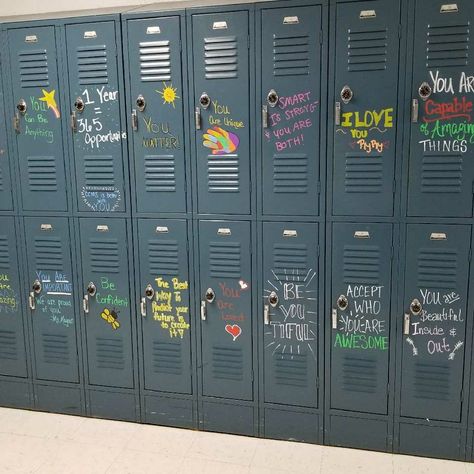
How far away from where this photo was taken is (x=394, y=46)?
2.44 metres

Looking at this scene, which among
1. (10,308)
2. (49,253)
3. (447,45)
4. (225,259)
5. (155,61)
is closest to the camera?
(447,45)

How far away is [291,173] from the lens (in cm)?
266

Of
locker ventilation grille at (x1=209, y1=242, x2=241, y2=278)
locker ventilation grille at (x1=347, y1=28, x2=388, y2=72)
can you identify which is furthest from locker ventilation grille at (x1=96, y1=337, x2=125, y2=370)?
locker ventilation grille at (x1=347, y1=28, x2=388, y2=72)

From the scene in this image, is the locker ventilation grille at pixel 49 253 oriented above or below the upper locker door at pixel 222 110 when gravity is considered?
below

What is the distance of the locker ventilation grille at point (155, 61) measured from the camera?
270 cm

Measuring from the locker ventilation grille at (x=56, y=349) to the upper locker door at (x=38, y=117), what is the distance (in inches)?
32.0

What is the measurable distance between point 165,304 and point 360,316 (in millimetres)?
1118

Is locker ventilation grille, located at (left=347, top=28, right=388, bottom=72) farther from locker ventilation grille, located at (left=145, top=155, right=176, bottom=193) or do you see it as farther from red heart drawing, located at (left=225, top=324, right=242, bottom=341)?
red heart drawing, located at (left=225, top=324, right=242, bottom=341)

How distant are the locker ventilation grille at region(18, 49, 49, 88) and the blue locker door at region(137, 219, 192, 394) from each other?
100cm

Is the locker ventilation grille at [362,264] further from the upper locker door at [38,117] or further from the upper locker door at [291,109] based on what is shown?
the upper locker door at [38,117]

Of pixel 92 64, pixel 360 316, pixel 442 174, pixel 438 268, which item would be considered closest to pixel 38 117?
pixel 92 64

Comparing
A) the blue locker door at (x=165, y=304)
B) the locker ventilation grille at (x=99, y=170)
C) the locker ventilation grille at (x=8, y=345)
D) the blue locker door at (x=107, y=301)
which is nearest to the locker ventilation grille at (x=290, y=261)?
the blue locker door at (x=165, y=304)

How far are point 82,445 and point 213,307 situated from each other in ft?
3.62

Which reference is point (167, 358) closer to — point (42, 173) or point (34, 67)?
point (42, 173)
